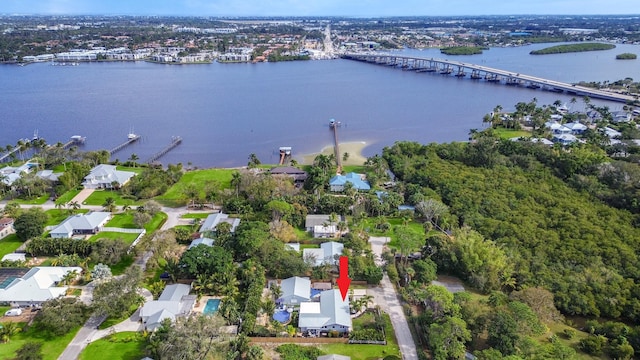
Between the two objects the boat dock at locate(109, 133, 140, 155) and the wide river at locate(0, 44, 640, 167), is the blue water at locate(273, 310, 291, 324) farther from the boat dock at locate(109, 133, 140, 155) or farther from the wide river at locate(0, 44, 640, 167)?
the boat dock at locate(109, 133, 140, 155)

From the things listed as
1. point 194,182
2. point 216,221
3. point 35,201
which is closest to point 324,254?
point 216,221

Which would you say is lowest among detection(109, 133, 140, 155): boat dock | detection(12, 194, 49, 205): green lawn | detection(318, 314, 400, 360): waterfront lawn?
detection(318, 314, 400, 360): waterfront lawn

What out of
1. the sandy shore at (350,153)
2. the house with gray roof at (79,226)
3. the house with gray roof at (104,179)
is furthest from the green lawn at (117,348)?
the sandy shore at (350,153)

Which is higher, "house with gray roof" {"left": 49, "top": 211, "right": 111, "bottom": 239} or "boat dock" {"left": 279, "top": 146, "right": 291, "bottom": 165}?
"boat dock" {"left": 279, "top": 146, "right": 291, "bottom": 165}

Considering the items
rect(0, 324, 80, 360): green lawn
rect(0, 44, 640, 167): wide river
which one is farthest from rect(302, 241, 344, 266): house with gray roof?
rect(0, 44, 640, 167): wide river

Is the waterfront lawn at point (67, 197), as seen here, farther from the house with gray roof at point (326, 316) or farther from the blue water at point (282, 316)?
the house with gray roof at point (326, 316)
